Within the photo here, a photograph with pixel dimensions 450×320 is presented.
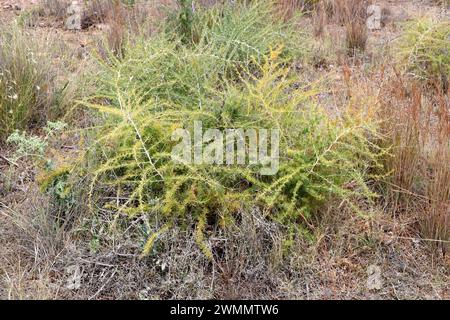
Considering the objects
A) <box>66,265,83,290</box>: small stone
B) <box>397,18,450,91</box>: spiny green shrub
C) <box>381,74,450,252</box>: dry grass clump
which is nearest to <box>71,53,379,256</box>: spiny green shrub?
<box>381,74,450,252</box>: dry grass clump

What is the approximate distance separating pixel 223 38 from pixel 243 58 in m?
0.24

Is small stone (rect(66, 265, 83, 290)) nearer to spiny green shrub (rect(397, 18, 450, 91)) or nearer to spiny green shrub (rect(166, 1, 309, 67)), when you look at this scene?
spiny green shrub (rect(166, 1, 309, 67))

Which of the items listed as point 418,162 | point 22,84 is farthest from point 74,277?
point 418,162

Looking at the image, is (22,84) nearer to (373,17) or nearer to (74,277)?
(74,277)

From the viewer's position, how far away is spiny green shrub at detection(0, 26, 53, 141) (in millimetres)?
3174

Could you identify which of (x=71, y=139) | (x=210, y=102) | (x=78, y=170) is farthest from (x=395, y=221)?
(x=71, y=139)

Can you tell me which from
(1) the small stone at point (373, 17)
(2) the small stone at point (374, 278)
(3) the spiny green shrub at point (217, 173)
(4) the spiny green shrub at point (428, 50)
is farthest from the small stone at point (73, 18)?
(2) the small stone at point (374, 278)

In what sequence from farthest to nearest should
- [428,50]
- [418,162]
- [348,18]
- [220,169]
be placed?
1. [348,18]
2. [428,50]
3. [418,162]
4. [220,169]

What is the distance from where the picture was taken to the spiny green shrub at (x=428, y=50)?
3830mm

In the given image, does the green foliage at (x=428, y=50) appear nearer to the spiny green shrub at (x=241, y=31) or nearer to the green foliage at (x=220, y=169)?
the spiny green shrub at (x=241, y=31)

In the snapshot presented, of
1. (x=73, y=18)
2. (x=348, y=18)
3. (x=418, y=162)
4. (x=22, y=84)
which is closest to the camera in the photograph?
(x=418, y=162)

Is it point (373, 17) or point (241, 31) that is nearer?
point (241, 31)

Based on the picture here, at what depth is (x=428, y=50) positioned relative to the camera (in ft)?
13.0
